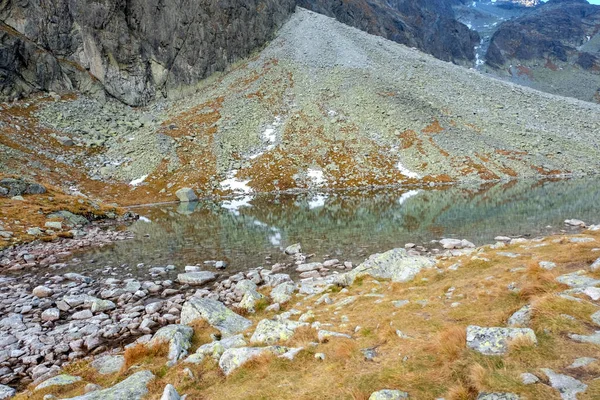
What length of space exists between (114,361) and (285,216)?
28771mm

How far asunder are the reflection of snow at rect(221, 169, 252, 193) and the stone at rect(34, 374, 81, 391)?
54543mm

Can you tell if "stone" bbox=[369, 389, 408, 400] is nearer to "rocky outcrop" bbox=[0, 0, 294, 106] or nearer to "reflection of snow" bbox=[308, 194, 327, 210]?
"reflection of snow" bbox=[308, 194, 327, 210]

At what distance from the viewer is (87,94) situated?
93.3 m

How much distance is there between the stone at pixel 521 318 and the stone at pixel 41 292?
20026 mm

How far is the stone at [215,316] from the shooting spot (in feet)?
37.5

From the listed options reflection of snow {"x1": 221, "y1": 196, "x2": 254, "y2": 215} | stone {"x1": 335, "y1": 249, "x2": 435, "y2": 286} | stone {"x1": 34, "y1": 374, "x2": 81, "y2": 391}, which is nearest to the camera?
stone {"x1": 34, "y1": 374, "x2": 81, "y2": 391}

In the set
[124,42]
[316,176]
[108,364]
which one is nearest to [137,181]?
[316,176]

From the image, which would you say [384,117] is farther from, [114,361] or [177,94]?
[114,361]

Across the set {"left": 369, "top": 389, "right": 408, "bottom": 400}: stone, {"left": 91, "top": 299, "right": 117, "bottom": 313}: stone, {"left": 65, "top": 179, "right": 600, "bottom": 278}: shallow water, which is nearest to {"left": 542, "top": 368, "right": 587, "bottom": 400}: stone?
{"left": 369, "top": 389, "right": 408, "bottom": 400}: stone

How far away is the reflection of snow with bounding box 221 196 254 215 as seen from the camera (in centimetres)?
4597

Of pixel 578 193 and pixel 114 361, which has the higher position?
pixel 114 361

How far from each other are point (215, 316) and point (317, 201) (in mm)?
38235

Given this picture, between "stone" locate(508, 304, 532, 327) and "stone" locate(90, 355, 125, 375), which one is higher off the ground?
"stone" locate(508, 304, 532, 327)

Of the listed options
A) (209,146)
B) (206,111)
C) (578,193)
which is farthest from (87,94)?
(578,193)
